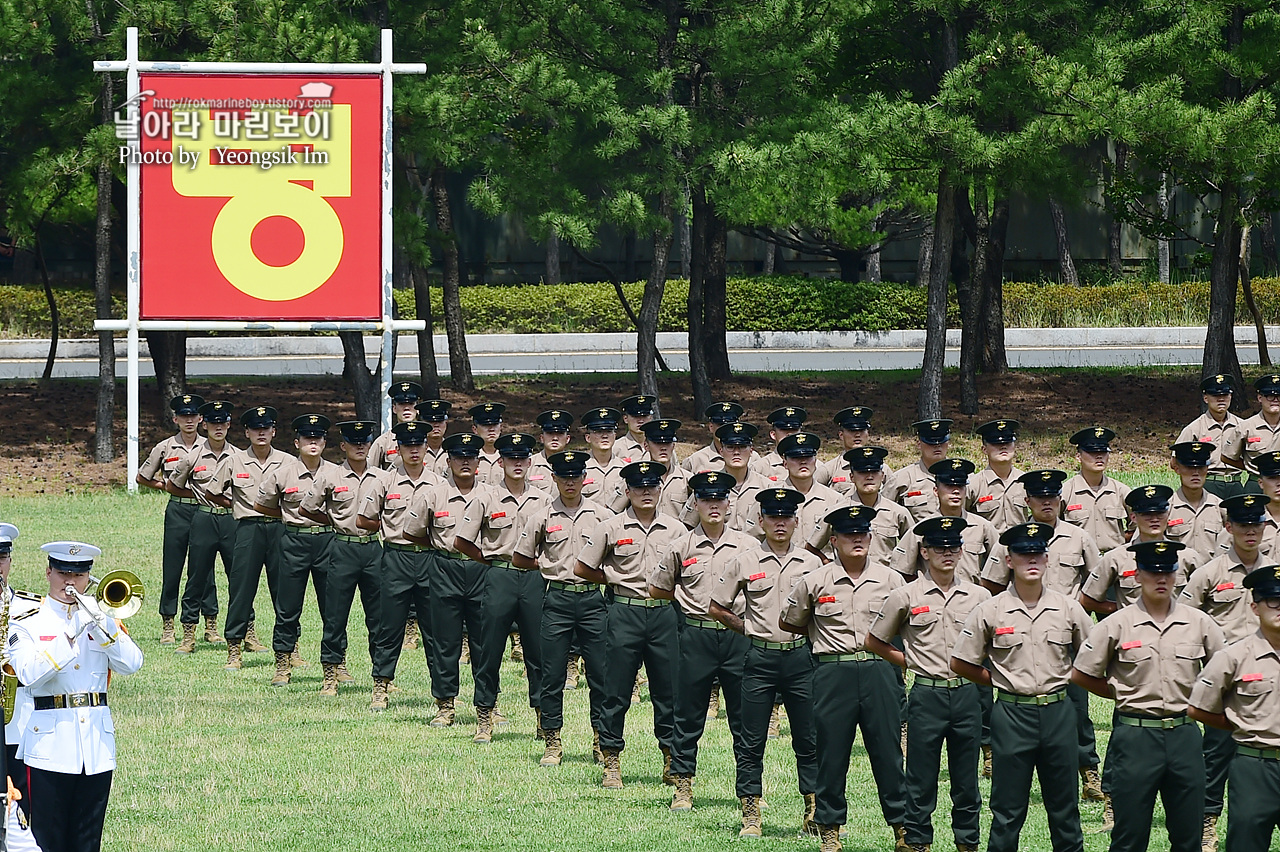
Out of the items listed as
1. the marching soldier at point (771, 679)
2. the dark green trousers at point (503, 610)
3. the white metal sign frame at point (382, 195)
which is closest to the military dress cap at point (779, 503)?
the marching soldier at point (771, 679)

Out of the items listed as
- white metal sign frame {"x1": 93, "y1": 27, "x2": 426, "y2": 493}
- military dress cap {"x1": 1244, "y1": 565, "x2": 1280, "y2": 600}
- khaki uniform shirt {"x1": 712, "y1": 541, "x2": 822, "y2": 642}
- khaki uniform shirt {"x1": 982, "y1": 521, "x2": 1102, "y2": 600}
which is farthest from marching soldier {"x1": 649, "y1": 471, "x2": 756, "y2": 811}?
white metal sign frame {"x1": 93, "y1": 27, "x2": 426, "y2": 493}

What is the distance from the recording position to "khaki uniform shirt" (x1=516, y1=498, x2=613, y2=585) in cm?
1220

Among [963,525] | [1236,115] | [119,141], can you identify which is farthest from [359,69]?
[963,525]

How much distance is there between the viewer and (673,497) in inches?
543

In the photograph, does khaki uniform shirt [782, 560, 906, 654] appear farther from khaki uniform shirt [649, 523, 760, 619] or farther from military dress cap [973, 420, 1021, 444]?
military dress cap [973, 420, 1021, 444]

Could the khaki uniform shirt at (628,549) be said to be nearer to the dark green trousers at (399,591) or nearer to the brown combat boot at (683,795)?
the brown combat boot at (683,795)

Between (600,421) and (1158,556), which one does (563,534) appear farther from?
(1158,556)

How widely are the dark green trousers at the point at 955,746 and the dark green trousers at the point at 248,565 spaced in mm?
7729

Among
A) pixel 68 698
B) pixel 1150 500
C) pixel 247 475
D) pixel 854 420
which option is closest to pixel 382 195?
pixel 247 475

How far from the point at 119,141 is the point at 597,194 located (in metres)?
9.01

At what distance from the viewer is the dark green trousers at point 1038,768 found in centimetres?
915

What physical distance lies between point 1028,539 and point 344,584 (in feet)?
23.6

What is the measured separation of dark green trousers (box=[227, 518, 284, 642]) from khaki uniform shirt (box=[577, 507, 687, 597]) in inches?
191

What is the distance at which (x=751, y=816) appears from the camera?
409 inches
